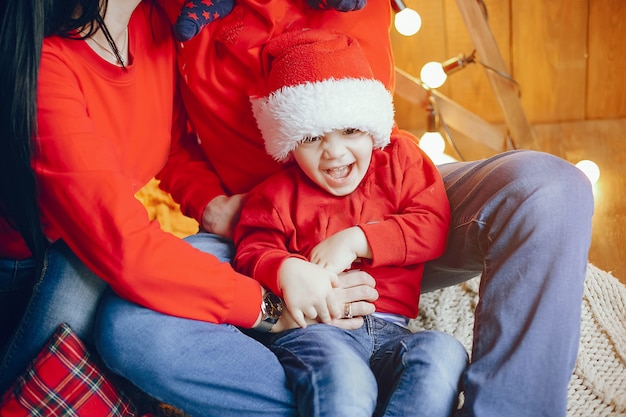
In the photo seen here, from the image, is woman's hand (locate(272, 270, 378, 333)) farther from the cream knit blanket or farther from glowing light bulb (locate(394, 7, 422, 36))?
glowing light bulb (locate(394, 7, 422, 36))

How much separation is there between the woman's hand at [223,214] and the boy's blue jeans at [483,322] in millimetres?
219

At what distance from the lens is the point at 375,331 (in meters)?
1.11

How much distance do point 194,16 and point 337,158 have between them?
33cm

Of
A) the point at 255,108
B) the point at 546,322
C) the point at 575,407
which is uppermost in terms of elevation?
the point at 255,108

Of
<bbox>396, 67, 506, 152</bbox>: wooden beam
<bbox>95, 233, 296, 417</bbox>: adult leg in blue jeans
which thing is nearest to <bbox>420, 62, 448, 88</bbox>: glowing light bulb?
<bbox>396, 67, 506, 152</bbox>: wooden beam

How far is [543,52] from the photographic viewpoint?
220 cm

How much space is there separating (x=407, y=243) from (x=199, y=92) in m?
0.44

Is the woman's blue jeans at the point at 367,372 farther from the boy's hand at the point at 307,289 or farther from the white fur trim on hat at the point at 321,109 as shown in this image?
the white fur trim on hat at the point at 321,109

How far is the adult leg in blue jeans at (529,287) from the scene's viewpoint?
90 cm

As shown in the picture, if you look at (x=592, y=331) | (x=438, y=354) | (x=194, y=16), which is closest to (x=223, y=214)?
(x=194, y=16)

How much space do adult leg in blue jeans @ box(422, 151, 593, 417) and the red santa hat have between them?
0.21 metres

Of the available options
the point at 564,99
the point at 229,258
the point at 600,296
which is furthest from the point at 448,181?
the point at 564,99

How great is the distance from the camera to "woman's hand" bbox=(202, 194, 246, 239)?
123 centimetres

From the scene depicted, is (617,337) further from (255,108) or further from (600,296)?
(255,108)
